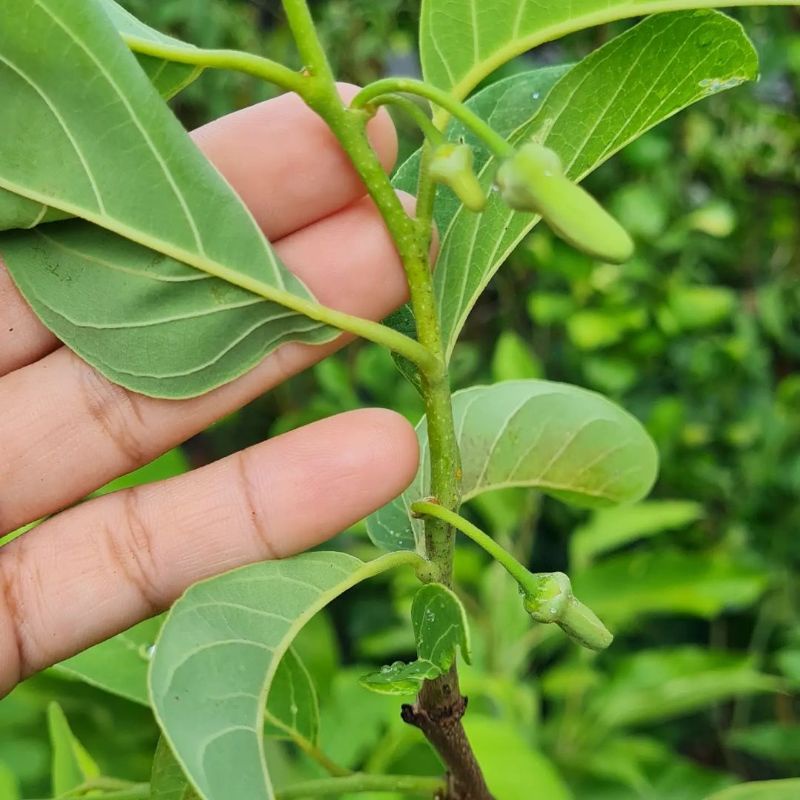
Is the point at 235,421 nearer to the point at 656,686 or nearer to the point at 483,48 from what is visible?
the point at 656,686

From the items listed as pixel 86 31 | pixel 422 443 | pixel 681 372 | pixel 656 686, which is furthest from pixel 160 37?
pixel 681 372

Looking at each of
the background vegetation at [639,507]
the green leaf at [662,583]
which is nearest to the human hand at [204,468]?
the background vegetation at [639,507]

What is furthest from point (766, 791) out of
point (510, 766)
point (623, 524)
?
point (623, 524)

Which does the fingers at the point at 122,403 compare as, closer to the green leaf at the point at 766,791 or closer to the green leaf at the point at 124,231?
the green leaf at the point at 124,231

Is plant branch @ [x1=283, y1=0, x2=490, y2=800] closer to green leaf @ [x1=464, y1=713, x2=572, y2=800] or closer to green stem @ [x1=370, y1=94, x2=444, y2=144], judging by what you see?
green stem @ [x1=370, y1=94, x2=444, y2=144]

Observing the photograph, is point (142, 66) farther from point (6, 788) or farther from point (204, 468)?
point (6, 788)

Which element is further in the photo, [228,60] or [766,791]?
[766,791]
